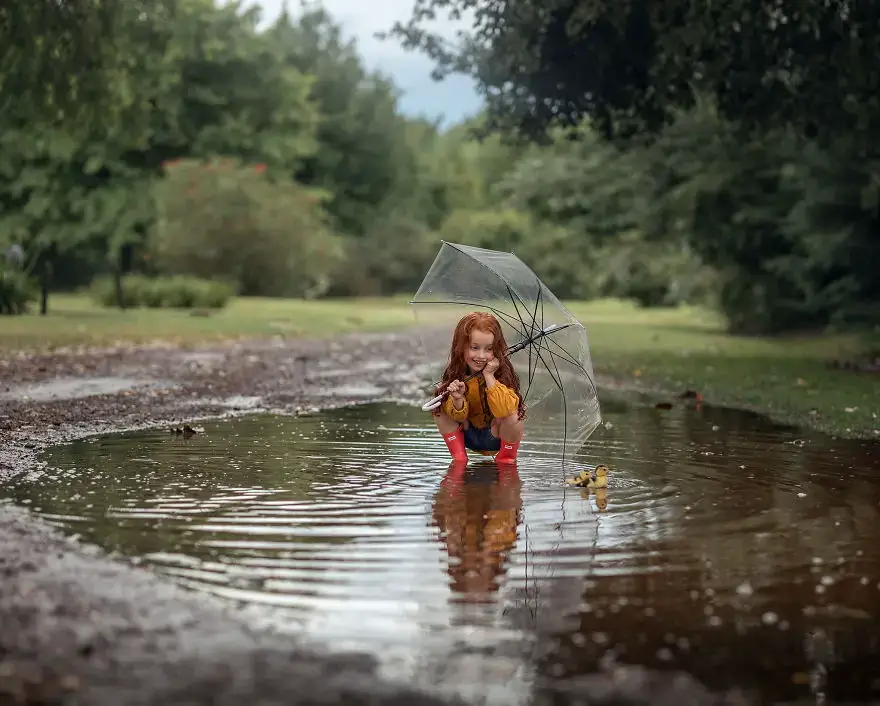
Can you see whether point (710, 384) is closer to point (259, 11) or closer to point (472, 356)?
point (472, 356)

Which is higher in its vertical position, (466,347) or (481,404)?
(466,347)

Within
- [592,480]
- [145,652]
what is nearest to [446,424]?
[592,480]

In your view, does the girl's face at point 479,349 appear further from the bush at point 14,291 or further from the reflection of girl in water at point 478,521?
the bush at point 14,291

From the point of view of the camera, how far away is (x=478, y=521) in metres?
7.27

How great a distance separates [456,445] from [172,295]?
108 feet

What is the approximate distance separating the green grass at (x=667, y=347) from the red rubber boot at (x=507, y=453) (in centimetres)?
417

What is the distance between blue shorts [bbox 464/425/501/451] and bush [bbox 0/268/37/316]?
75.2 ft

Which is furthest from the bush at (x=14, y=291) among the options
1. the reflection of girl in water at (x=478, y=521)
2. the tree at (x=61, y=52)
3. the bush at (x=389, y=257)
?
the bush at (x=389, y=257)

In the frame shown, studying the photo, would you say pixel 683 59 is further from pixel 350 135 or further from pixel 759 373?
pixel 350 135

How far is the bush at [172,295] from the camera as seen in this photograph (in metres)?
40.7

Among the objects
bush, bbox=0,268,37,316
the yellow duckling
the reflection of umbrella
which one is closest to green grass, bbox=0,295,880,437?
bush, bbox=0,268,37,316

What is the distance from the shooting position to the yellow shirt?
8.96m

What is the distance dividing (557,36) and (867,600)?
1468cm

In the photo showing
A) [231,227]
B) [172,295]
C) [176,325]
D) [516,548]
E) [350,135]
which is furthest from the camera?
[350,135]
